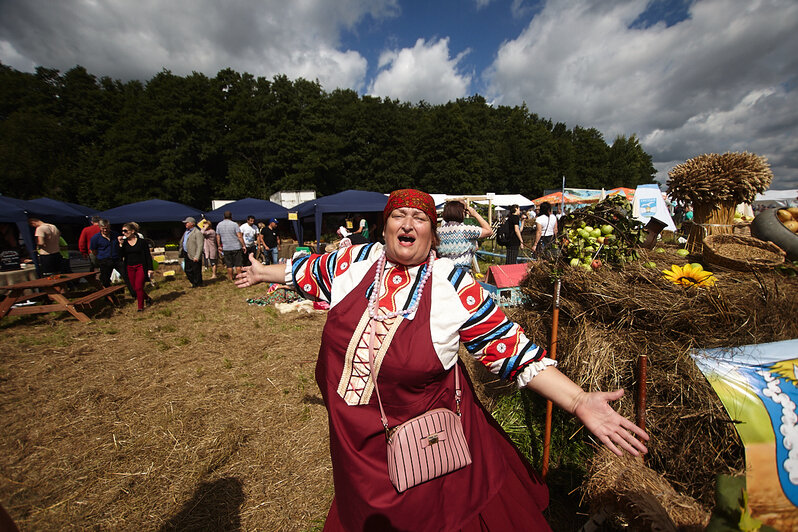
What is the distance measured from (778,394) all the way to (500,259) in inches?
406

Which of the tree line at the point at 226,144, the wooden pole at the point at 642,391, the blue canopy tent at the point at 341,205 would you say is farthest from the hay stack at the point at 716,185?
the tree line at the point at 226,144

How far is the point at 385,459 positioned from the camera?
1497 millimetres

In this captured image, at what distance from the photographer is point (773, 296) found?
76.7 inches

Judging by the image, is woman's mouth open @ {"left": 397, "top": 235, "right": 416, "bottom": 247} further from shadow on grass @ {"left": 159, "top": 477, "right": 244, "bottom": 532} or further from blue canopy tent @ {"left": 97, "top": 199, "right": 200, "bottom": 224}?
blue canopy tent @ {"left": 97, "top": 199, "right": 200, "bottom": 224}

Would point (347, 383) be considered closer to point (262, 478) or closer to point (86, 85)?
point (262, 478)

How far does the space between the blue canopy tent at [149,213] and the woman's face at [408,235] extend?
53.5ft

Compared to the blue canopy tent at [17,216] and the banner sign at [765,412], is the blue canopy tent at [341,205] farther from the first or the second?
the banner sign at [765,412]

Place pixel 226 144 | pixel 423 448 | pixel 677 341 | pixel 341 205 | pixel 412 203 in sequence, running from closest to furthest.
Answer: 1. pixel 423 448
2. pixel 412 203
3. pixel 677 341
4. pixel 341 205
5. pixel 226 144

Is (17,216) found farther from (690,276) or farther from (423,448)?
(690,276)

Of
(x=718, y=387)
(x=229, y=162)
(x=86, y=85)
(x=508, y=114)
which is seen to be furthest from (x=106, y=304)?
(x=508, y=114)

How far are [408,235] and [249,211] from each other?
1694cm

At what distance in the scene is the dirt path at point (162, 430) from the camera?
2676 mm

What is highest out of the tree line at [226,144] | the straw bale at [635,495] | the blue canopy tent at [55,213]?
the tree line at [226,144]

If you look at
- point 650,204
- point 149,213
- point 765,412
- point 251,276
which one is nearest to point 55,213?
point 149,213
